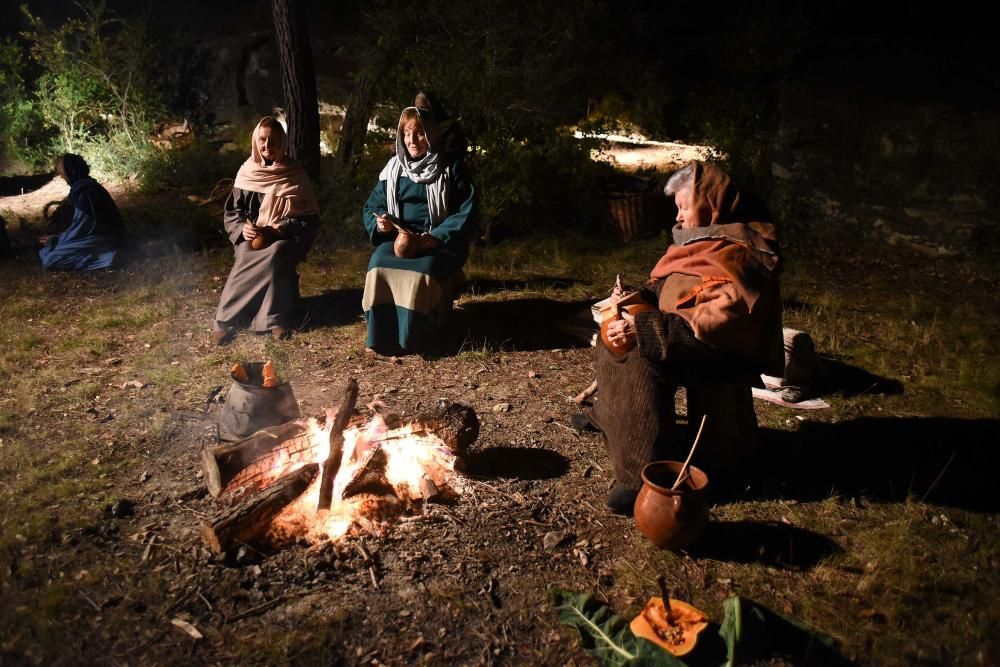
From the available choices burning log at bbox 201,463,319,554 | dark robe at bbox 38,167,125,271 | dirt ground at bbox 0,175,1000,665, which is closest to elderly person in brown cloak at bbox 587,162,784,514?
dirt ground at bbox 0,175,1000,665

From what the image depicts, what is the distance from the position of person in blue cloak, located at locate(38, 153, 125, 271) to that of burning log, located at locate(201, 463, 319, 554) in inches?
221

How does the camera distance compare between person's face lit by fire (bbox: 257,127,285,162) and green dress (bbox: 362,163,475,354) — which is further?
person's face lit by fire (bbox: 257,127,285,162)

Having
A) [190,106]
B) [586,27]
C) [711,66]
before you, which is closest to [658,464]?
[586,27]

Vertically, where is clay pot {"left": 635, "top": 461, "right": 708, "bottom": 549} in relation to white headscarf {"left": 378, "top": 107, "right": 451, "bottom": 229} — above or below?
below

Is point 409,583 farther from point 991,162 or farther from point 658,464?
point 991,162

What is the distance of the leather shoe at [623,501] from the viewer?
3.98 meters

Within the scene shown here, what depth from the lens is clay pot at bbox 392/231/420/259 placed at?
595 cm

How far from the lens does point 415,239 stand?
5996 millimetres

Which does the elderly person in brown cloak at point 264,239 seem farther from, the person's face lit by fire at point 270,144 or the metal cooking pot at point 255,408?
the metal cooking pot at point 255,408

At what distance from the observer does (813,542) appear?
12.5 feet

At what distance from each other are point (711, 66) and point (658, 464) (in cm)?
1159

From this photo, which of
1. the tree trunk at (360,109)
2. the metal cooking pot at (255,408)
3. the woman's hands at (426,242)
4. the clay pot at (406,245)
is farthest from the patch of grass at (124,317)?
the tree trunk at (360,109)

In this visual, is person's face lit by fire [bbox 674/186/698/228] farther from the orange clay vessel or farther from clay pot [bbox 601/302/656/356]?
the orange clay vessel

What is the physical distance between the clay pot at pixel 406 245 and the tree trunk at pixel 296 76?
3.88 m
